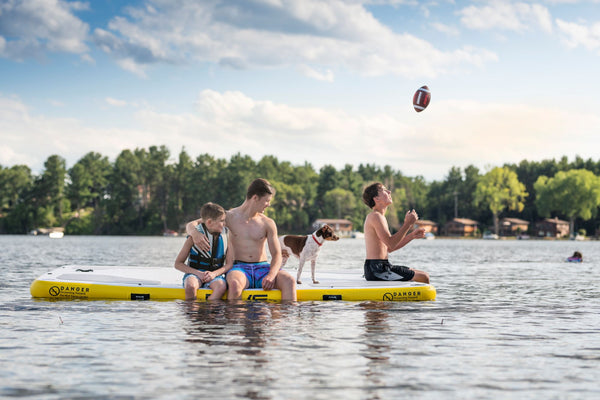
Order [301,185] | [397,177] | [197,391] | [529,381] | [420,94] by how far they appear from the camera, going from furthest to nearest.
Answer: [397,177] → [301,185] → [420,94] → [529,381] → [197,391]

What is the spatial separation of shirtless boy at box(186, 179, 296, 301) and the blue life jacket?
0.29 m

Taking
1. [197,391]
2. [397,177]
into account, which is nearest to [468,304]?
[197,391]

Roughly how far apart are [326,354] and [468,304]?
6900 mm

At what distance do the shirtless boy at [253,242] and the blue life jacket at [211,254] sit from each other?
0.97 feet

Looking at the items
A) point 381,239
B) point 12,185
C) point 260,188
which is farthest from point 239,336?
point 12,185

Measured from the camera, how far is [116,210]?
152125mm

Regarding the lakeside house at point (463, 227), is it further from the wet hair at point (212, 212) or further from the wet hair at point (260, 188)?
the wet hair at point (260, 188)

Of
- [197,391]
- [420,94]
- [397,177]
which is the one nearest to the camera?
[197,391]

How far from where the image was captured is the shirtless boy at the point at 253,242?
11141mm

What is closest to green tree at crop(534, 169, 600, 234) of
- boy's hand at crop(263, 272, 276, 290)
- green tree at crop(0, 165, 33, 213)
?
green tree at crop(0, 165, 33, 213)

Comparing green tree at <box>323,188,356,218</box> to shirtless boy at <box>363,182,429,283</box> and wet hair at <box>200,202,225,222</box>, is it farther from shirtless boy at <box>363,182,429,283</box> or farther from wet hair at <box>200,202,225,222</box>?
wet hair at <box>200,202,225,222</box>

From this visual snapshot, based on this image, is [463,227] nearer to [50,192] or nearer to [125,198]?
[125,198]

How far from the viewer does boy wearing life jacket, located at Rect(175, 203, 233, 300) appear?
37.8ft

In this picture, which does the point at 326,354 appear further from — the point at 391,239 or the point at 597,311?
the point at 597,311
